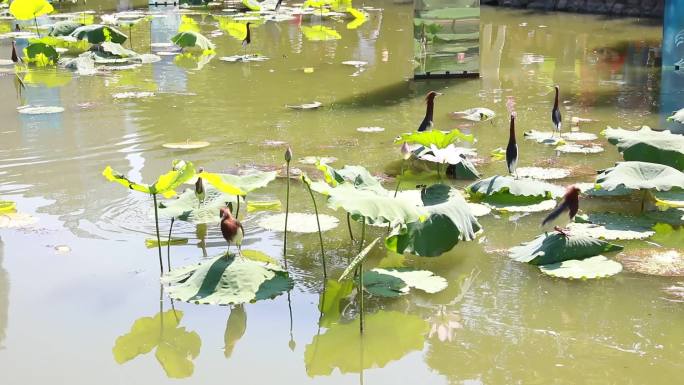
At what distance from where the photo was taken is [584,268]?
3012 millimetres

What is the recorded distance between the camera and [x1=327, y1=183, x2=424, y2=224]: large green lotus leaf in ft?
8.50

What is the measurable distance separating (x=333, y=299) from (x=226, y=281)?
34 cm

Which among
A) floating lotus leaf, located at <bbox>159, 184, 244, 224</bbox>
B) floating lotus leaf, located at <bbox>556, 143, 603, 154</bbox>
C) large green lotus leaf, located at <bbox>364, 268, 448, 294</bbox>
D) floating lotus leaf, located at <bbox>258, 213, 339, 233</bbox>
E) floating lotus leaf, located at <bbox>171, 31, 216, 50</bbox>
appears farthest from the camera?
floating lotus leaf, located at <bbox>171, 31, 216, 50</bbox>

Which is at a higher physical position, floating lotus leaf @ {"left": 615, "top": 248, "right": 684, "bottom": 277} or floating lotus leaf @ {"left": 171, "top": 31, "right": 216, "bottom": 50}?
floating lotus leaf @ {"left": 171, "top": 31, "right": 216, "bottom": 50}

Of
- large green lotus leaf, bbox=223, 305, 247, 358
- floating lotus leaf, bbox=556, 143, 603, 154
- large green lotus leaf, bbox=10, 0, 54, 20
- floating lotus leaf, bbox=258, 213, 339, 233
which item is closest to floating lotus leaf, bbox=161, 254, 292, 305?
large green lotus leaf, bbox=223, 305, 247, 358

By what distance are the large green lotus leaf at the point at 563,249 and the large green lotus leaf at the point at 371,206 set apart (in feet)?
1.82

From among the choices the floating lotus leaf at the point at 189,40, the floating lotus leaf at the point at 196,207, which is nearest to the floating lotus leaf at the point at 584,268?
the floating lotus leaf at the point at 196,207

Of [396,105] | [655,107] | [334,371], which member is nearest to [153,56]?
[396,105]

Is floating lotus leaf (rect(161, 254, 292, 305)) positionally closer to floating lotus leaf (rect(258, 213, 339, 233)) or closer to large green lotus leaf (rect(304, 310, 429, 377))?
large green lotus leaf (rect(304, 310, 429, 377))

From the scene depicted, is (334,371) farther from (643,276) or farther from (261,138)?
(261,138)

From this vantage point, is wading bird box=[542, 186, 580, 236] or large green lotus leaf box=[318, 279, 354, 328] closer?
large green lotus leaf box=[318, 279, 354, 328]

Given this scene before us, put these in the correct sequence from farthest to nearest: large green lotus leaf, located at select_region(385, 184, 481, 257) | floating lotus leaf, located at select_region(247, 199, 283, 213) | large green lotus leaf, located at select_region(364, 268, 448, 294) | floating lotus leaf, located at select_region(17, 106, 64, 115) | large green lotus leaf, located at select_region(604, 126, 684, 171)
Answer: floating lotus leaf, located at select_region(17, 106, 64, 115), large green lotus leaf, located at select_region(604, 126, 684, 171), floating lotus leaf, located at select_region(247, 199, 283, 213), large green lotus leaf, located at select_region(385, 184, 481, 257), large green lotus leaf, located at select_region(364, 268, 448, 294)

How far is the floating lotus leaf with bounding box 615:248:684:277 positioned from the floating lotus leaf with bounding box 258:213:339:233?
1.09 metres

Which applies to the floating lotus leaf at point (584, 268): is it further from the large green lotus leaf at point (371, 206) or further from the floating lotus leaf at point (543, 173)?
the floating lotus leaf at point (543, 173)
